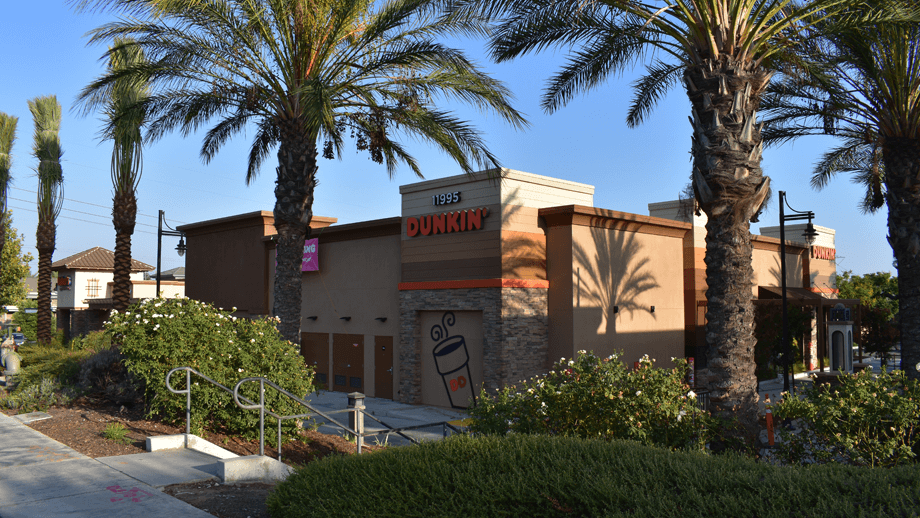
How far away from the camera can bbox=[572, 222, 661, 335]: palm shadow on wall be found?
65.0 ft

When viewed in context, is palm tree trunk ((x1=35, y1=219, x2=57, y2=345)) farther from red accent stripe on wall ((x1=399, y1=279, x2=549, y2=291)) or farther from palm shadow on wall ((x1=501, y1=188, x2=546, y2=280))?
palm shadow on wall ((x1=501, y1=188, x2=546, y2=280))

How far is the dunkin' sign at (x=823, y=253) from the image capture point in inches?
1339

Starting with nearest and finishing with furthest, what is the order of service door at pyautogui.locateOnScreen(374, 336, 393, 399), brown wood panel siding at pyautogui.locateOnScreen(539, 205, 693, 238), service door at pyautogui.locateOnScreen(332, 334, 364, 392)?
brown wood panel siding at pyautogui.locateOnScreen(539, 205, 693, 238) → service door at pyautogui.locateOnScreen(374, 336, 393, 399) → service door at pyautogui.locateOnScreen(332, 334, 364, 392)

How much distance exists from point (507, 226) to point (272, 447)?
34.0 feet

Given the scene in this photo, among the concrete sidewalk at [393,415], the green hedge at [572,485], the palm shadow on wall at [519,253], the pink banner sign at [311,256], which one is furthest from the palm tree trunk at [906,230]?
the pink banner sign at [311,256]

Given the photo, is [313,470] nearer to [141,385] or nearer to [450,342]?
[141,385]

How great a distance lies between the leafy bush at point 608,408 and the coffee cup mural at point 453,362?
33.3 ft

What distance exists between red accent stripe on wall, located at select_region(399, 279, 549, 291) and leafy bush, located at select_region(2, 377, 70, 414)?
33.9 ft

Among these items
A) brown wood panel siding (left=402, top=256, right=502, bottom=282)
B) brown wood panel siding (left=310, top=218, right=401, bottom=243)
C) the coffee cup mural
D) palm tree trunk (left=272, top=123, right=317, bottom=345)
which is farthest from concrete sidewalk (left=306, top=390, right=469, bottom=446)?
brown wood panel siding (left=310, top=218, right=401, bottom=243)

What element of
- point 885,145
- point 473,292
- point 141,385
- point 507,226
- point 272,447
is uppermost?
point 885,145

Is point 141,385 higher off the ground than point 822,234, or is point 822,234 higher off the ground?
point 822,234

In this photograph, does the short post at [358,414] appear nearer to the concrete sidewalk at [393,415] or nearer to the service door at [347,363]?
the concrete sidewalk at [393,415]

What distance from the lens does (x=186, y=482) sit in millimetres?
7711

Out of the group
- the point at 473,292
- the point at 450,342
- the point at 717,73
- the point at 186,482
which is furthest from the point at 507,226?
the point at 186,482
